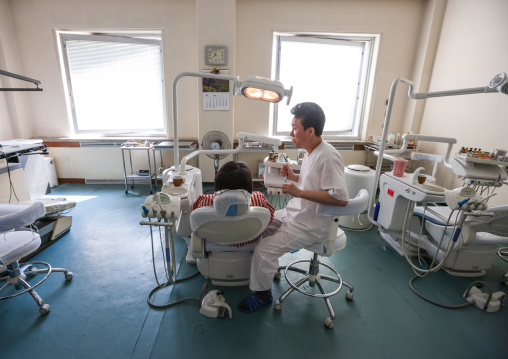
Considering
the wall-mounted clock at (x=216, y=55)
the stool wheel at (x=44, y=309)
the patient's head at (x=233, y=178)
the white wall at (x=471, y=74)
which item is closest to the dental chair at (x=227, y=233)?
the patient's head at (x=233, y=178)

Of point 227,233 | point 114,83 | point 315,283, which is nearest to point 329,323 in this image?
point 315,283

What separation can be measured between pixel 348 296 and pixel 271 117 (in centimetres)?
314

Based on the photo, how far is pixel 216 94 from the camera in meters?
3.71

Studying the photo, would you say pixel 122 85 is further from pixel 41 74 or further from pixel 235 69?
pixel 235 69

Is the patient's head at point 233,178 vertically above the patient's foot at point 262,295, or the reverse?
the patient's head at point 233,178

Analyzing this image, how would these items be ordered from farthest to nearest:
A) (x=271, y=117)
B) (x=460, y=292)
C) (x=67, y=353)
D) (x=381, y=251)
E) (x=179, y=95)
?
(x=271, y=117) < (x=179, y=95) < (x=381, y=251) < (x=460, y=292) < (x=67, y=353)

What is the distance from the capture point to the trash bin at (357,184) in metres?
2.67

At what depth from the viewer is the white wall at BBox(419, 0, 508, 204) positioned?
2.76 m

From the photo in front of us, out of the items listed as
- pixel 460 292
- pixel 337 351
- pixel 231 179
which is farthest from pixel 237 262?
pixel 460 292

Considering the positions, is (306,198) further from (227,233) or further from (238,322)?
(238,322)

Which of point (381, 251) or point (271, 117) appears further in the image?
point (271, 117)

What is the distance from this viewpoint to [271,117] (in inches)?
166

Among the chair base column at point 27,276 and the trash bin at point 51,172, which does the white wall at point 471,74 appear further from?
the trash bin at point 51,172

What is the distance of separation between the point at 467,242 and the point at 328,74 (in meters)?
3.25
